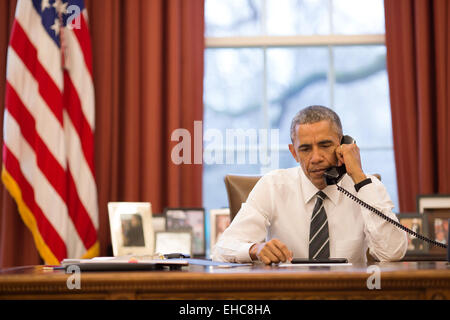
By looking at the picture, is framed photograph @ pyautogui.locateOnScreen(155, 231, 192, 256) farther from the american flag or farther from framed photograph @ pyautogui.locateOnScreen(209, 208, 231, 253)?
the american flag

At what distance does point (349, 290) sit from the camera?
3.53 feet

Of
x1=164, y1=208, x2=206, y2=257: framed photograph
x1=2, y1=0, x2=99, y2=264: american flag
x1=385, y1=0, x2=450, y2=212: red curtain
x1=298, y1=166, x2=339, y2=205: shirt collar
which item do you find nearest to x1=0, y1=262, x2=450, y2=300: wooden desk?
x1=298, y1=166, x2=339, y2=205: shirt collar

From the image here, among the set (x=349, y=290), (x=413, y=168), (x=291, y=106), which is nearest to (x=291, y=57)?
(x=291, y=106)

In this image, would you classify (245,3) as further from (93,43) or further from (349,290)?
(349,290)

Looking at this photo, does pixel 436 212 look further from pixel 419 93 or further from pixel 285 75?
pixel 285 75

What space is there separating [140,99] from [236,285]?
8.58 feet

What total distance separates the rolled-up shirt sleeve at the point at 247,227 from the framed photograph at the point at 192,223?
1.13 m

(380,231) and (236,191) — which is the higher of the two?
(236,191)

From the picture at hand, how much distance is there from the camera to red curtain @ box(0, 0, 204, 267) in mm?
3479

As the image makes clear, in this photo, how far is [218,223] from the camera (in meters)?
3.25

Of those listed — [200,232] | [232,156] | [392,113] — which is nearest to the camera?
[200,232]

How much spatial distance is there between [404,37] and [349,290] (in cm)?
275

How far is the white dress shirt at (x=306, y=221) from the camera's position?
→ 6.08ft

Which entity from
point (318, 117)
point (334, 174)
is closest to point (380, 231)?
point (334, 174)
